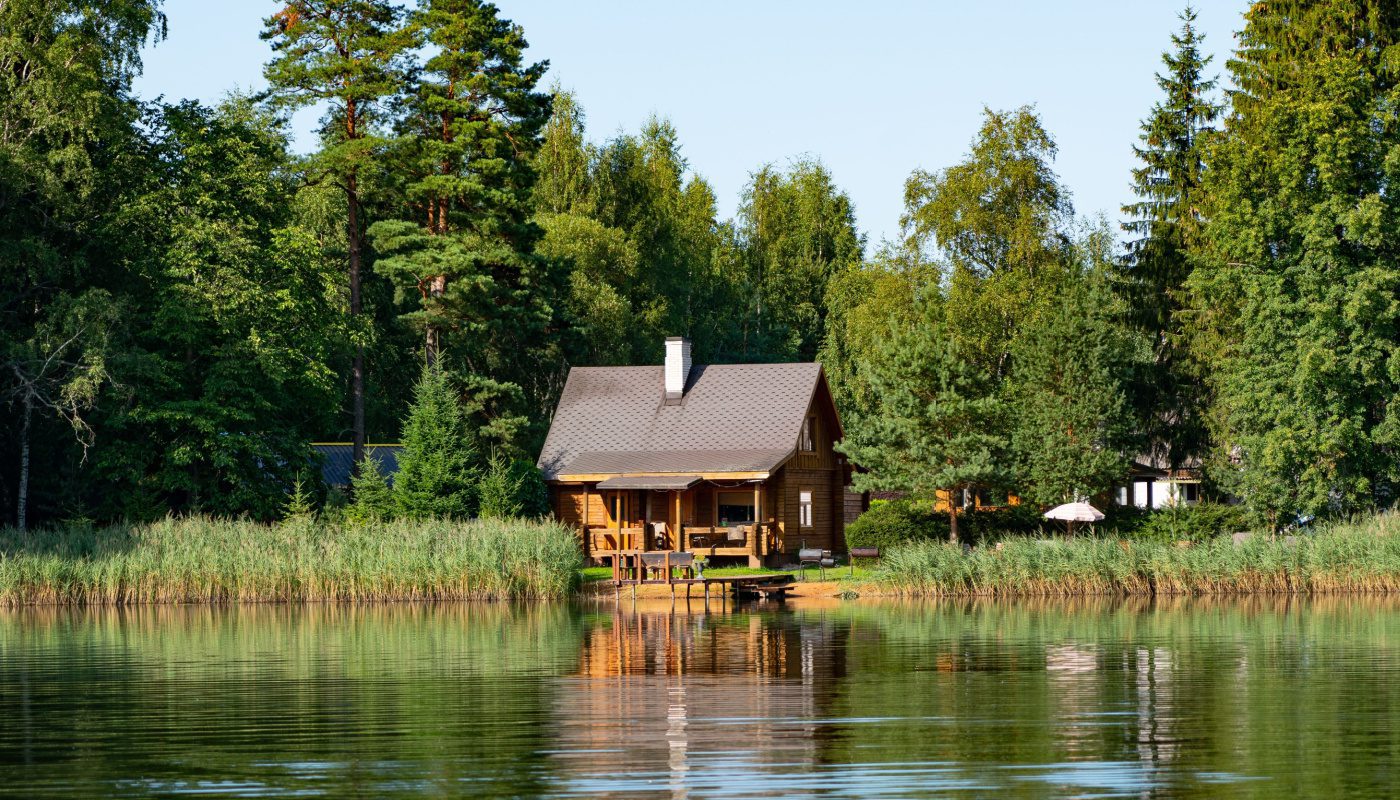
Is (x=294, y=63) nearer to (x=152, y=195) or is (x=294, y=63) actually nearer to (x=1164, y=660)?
(x=152, y=195)

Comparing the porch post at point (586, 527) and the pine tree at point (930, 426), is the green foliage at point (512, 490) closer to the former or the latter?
the porch post at point (586, 527)

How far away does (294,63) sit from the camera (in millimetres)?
54406

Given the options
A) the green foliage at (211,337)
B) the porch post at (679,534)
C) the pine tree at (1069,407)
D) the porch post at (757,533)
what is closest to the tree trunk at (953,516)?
the pine tree at (1069,407)

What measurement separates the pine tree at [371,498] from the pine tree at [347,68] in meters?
7.93

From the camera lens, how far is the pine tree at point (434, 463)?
46.2 meters

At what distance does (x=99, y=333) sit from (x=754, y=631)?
Answer: 2110 centimetres

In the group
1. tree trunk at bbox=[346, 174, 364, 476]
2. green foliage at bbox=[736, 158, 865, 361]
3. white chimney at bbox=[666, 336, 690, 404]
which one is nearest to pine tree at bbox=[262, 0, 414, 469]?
tree trunk at bbox=[346, 174, 364, 476]

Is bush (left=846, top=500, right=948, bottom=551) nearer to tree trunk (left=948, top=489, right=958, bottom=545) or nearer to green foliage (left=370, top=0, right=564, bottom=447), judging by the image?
tree trunk (left=948, top=489, right=958, bottom=545)

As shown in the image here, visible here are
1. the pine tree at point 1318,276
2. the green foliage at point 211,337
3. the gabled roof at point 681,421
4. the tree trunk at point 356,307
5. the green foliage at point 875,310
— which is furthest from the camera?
the green foliage at point 875,310

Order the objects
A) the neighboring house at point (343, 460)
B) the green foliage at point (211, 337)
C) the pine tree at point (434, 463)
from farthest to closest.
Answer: the neighboring house at point (343, 460) → the green foliage at point (211, 337) → the pine tree at point (434, 463)

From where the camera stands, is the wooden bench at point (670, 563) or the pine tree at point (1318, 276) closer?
the wooden bench at point (670, 563)

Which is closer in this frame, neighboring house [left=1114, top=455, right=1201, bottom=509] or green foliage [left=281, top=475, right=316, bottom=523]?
green foliage [left=281, top=475, right=316, bottom=523]

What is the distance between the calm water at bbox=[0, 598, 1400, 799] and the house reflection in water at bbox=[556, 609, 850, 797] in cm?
8

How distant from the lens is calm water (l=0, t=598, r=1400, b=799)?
1606cm
